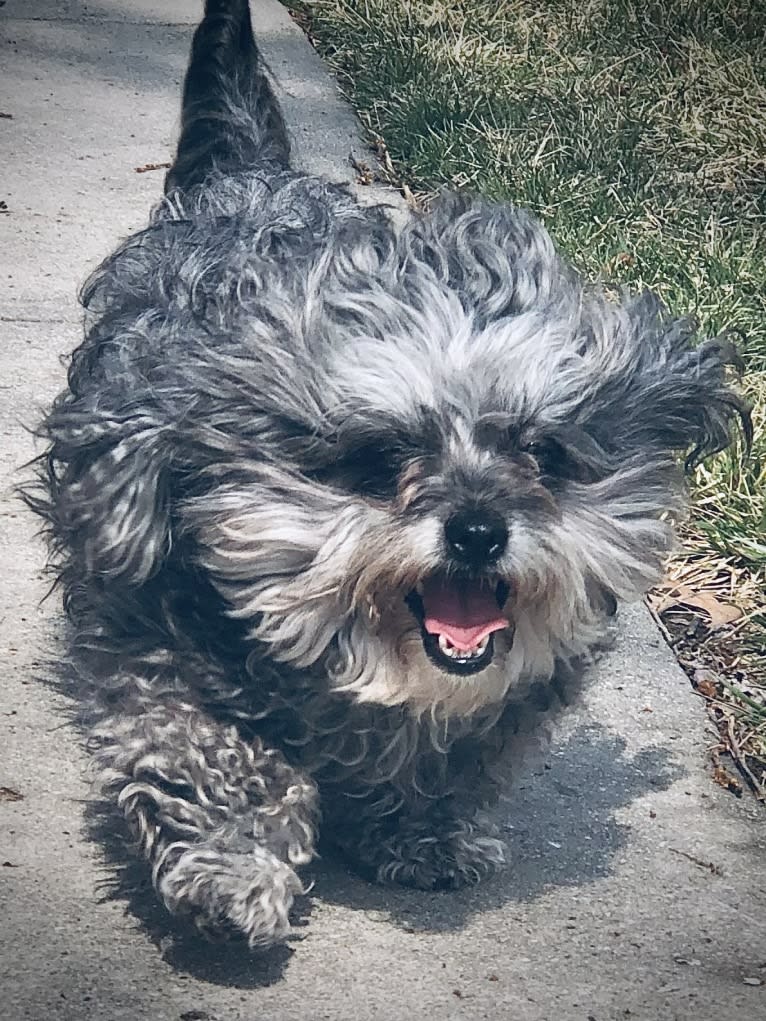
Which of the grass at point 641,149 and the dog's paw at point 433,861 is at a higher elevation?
the dog's paw at point 433,861

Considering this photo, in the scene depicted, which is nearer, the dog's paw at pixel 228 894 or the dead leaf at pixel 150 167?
the dog's paw at pixel 228 894

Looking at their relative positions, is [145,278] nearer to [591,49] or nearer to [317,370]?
[317,370]

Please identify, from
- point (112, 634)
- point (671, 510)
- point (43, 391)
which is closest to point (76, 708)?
point (112, 634)

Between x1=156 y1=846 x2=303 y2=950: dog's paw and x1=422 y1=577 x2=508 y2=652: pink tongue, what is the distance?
561mm

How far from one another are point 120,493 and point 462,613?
0.70 meters

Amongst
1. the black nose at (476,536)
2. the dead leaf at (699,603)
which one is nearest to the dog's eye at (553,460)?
the black nose at (476,536)

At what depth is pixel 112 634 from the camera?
3627mm

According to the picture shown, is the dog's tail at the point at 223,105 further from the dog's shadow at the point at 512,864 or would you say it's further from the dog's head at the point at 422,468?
the dog's shadow at the point at 512,864

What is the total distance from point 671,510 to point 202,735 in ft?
3.43

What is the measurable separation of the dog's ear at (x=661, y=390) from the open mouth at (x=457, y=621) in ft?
1.38

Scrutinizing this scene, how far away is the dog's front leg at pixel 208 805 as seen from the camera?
327 centimetres

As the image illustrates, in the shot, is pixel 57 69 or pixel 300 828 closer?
pixel 300 828

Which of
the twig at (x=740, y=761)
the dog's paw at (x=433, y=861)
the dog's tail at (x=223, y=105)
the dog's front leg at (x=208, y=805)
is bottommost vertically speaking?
the twig at (x=740, y=761)

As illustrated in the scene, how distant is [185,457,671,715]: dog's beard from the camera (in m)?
3.21
